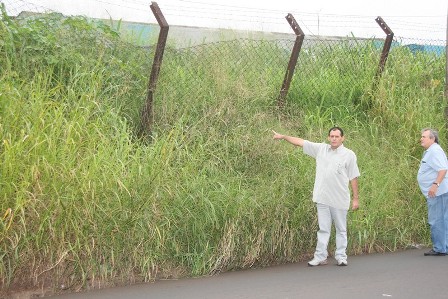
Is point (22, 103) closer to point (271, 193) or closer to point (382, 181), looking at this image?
point (271, 193)

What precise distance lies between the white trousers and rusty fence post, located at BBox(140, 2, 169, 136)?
2.77 meters

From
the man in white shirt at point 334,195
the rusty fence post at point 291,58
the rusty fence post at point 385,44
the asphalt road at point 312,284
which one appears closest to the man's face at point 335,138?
the man in white shirt at point 334,195

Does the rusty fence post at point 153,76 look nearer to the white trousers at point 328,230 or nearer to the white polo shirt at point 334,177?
the white polo shirt at point 334,177

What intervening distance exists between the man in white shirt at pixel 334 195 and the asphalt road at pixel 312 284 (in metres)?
0.22

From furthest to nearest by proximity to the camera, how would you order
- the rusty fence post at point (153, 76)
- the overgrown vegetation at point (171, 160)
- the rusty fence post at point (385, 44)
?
the rusty fence post at point (385, 44) → the rusty fence post at point (153, 76) → the overgrown vegetation at point (171, 160)

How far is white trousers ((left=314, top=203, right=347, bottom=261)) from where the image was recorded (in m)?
9.66

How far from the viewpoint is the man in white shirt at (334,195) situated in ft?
31.7

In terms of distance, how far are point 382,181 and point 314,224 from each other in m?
2.12

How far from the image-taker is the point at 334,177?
975cm

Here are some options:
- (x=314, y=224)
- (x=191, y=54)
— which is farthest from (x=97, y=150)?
(x=191, y=54)

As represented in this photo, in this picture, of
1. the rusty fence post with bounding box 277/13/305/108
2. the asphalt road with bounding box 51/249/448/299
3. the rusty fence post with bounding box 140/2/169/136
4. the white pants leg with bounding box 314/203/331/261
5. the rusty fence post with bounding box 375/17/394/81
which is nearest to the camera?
the asphalt road with bounding box 51/249/448/299

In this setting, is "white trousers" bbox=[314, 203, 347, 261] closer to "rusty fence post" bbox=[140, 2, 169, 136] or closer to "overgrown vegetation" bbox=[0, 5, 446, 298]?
"overgrown vegetation" bbox=[0, 5, 446, 298]

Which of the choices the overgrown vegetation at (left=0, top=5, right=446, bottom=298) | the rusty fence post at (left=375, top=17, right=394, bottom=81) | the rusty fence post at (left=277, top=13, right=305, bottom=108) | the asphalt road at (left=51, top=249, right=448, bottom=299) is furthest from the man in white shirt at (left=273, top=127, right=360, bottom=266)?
the rusty fence post at (left=375, top=17, right=394, bottom=81)

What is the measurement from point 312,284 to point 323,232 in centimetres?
123
